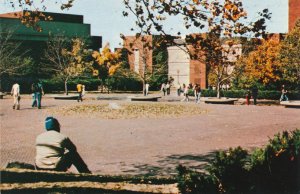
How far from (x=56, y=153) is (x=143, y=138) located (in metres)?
7.55

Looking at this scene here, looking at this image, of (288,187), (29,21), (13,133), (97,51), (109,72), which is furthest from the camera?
(97,51)

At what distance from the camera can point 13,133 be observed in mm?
14836

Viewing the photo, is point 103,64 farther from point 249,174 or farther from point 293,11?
point 249,174

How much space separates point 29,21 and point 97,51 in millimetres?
57668

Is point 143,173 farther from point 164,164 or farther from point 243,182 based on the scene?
point 243,182

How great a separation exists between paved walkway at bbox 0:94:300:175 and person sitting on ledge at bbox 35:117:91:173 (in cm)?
278

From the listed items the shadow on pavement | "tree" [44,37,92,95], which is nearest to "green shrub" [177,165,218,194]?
the shadow on pavement

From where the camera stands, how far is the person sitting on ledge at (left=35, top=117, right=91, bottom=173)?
626 centimetres

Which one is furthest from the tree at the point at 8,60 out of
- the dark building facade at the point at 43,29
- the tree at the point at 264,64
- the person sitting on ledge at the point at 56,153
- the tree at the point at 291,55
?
the person sitting on ledge at the point at 56,153

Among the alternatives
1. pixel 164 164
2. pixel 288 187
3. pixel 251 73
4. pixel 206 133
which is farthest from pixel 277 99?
pixel 288 187

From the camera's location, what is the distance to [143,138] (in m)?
13.7

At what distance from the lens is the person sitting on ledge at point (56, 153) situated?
6.26 metres

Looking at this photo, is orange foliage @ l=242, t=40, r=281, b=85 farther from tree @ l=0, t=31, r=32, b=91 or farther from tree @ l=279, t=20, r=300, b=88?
tree @ l=0, t=31, r=32, b=91

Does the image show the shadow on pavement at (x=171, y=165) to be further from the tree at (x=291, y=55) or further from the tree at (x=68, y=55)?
the tree at (x=68, y=55)
